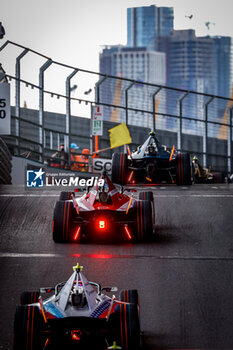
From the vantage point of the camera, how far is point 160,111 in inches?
1165

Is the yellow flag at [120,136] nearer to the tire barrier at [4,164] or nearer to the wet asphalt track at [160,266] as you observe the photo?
the tire barrier at [4,164]

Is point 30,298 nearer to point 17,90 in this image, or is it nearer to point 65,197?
point 65,197

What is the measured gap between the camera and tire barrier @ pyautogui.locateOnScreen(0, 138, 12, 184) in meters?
21.5

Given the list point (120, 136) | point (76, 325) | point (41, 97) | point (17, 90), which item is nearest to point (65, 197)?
point (76, 325)

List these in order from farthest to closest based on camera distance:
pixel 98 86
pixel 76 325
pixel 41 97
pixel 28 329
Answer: pixel 98 86 → pixel 41 97 → pixel 28 329 → pixel 76 325

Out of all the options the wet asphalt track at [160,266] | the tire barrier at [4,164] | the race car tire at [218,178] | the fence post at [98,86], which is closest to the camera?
the wet asphalt track at [160,266]

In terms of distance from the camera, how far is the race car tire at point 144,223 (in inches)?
492

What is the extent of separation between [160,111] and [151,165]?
1052cm

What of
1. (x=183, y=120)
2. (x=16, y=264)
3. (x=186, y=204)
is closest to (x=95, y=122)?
(x=183, y=120)

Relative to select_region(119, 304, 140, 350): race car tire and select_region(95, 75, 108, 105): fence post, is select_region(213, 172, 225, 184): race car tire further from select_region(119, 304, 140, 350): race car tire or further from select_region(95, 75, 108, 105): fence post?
select_region(119, 304, 140, 350): race car tire

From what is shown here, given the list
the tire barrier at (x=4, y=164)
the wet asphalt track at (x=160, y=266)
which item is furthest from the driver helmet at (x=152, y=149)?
the tire barrier at (x=4, y=164)

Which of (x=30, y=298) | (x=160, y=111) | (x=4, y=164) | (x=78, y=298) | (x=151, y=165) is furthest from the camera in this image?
(x=160, y=111)

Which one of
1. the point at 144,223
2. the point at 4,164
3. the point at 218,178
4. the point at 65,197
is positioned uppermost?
the point at 4,164

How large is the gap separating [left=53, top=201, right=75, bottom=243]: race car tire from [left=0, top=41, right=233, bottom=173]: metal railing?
43.3ft
